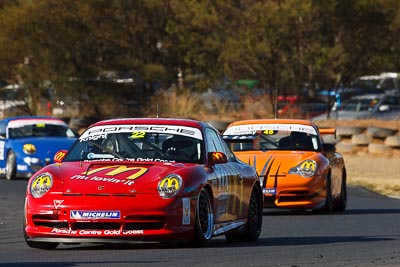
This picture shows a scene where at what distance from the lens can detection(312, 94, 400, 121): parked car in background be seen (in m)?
37.2

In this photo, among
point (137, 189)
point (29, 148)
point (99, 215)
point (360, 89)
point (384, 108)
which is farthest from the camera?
point (360, 89)

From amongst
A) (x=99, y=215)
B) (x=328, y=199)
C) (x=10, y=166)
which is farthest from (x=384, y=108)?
(x=99, y=215)

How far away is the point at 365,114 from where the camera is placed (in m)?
37.8

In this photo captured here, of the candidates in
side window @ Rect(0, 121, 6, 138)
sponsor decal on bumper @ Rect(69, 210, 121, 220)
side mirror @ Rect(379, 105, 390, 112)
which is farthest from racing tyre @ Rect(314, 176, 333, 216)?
side mirror @ Rect(379, 105, 390, 112)

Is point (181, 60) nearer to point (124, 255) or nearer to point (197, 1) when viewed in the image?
point (197, 1)

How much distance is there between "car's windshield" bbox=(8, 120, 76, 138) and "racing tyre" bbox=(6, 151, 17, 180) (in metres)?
0.59

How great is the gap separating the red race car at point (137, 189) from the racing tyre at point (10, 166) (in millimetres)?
11814

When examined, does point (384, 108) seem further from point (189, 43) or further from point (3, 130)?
point (3, 130)

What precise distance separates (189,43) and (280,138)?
67.0ft

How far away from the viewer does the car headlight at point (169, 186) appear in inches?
399

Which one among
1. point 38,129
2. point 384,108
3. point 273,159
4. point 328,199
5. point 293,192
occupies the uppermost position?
point 273,159

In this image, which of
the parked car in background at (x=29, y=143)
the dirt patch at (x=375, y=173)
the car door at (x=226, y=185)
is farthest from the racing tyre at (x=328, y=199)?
the parked car in background at (x=29, y=143)

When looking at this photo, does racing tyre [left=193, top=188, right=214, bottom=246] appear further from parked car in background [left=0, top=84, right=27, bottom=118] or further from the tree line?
parked car in background [left=0, top=84, right=27, bottom=118]

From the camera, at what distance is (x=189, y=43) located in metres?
37.3
